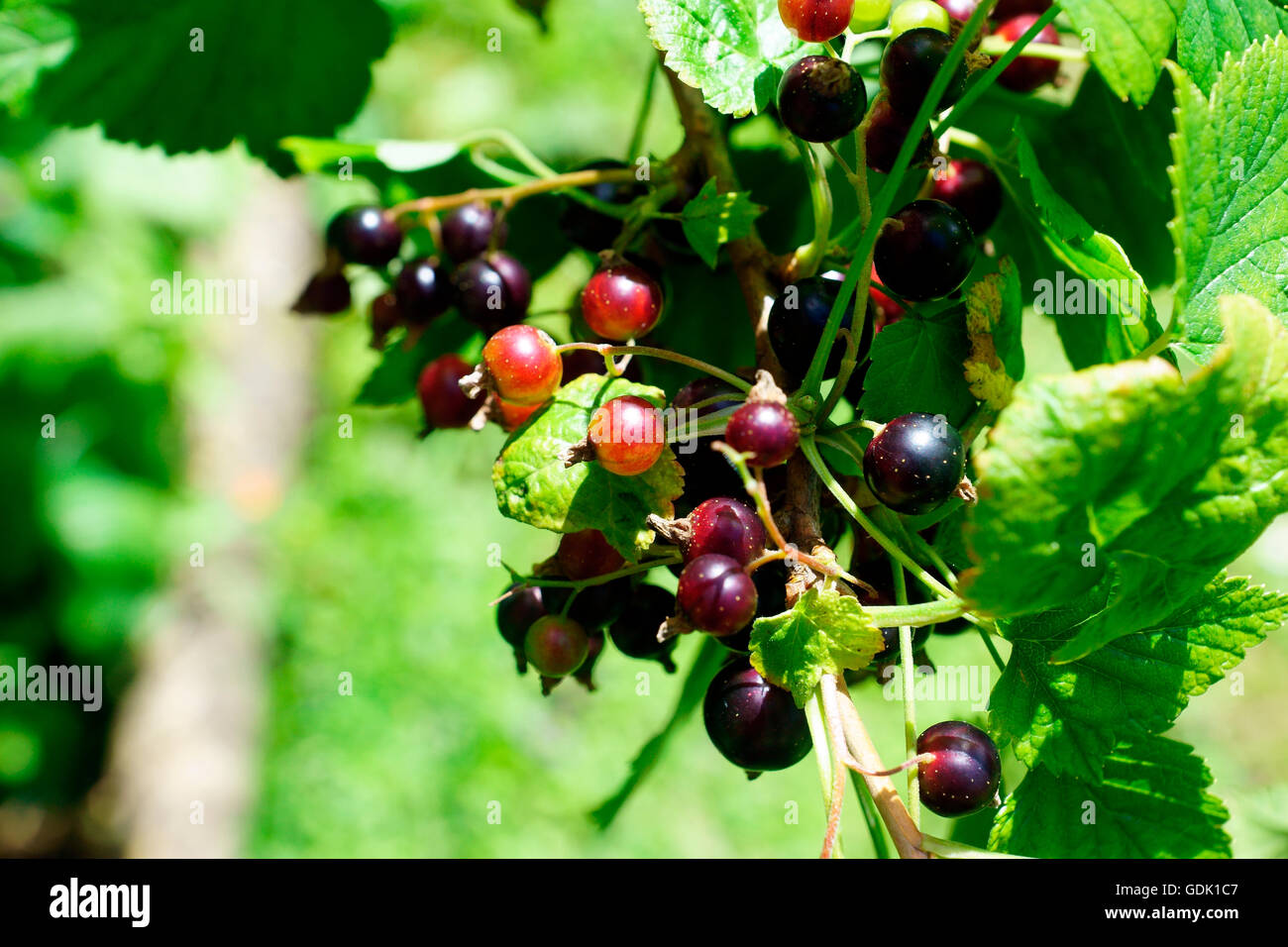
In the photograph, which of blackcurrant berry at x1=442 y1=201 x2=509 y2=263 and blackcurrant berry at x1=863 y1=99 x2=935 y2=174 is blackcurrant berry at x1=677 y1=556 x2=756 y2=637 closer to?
blackcurrant berry at x1=863 y1=99 x2=935 y2=174

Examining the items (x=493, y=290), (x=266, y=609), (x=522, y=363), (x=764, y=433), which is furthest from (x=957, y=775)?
(x=266, y=609)

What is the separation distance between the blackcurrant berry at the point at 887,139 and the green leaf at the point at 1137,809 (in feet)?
1.12

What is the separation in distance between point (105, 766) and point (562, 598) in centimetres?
256

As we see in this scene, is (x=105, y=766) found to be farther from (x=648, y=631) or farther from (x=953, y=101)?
(x=953, y=101)

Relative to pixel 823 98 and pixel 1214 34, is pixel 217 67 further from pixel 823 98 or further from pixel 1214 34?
pixel 1214 34

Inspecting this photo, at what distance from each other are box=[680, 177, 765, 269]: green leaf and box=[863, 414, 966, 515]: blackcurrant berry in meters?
0.18

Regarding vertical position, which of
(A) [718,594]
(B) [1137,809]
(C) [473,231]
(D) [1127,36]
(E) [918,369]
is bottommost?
(B) [1137,809]

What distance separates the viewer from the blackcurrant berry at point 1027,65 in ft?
2.57

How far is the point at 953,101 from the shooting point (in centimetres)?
58

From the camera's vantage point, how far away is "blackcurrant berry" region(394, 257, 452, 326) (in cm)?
84

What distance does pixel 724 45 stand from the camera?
0.62 m

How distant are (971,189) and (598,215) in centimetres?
25

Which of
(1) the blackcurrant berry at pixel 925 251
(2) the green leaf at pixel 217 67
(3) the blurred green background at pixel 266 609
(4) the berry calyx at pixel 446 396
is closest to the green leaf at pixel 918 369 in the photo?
(1) the blackcurrant berry at pixel 925 251

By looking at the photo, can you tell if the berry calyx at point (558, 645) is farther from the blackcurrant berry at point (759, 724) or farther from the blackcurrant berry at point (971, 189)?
the blackcurrant berry at point (971, 189)
